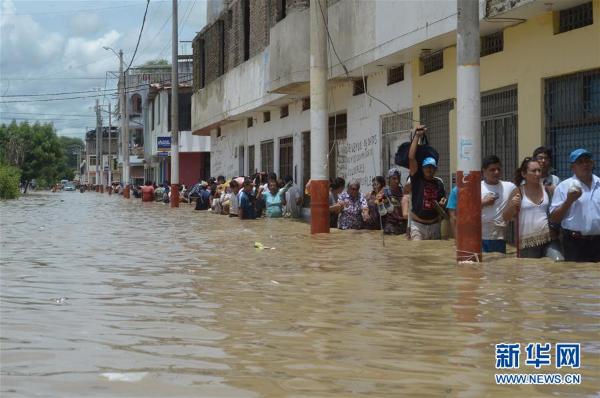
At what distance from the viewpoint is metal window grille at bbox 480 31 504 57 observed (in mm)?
13562

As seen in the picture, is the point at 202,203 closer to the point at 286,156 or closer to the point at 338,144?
the point at 286,156

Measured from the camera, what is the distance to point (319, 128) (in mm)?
15578

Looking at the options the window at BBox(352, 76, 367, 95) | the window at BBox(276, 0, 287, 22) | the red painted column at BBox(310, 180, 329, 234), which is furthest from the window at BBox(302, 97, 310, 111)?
the red painted column at BBox(310, 180, 329, 234)

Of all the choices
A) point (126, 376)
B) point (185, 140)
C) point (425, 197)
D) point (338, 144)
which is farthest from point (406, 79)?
point (185, 140)

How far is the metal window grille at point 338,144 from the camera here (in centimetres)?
2112

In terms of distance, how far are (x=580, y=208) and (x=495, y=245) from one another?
1603mm

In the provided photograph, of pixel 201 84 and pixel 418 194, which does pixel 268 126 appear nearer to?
pixel 201 84

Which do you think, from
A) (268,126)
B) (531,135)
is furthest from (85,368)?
(268,126)

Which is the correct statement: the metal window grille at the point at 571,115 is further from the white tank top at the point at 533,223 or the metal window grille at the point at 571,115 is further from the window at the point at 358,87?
the window at the point at 358,87

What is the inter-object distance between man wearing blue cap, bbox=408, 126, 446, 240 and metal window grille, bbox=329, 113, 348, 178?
8.57m

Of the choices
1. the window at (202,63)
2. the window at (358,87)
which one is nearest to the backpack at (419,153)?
the window at (358,87)

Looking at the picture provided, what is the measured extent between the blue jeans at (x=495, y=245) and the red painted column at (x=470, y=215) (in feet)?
1.78

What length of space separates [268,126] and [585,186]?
67.0 ft

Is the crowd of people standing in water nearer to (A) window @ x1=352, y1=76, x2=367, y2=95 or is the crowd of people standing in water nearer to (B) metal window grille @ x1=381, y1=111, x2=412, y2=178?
(B) metal window grille @ x1=381, y1=111, x2=412, y2=178
